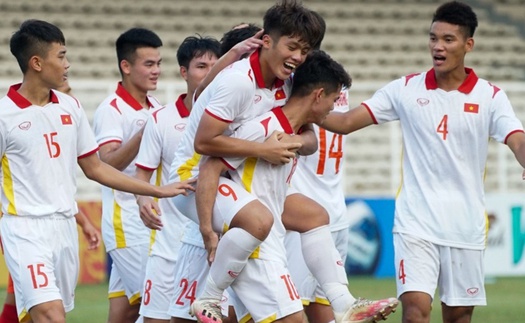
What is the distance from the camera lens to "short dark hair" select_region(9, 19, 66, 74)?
24.3ft

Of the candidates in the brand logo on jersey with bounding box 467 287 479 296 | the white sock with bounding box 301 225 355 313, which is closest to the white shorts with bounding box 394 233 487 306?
the brand logo on jersey with bounding box 467 287 479 296

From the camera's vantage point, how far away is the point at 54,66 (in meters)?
7.40

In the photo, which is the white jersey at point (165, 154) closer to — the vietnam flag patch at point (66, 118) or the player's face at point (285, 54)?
the vietnam flag patch at point (66, 118)

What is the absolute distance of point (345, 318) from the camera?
693 cm

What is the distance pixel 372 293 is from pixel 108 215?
5.44 meters

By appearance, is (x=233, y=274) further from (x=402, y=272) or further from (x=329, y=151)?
(x=329, y=151)

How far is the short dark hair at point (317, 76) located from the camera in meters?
6.92

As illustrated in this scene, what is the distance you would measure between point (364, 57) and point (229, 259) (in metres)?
16.2

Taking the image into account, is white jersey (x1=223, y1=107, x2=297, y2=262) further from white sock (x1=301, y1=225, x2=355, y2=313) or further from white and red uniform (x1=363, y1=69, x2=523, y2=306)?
white and red uniform (x1=363, y1=69, x2=523, y2=306)

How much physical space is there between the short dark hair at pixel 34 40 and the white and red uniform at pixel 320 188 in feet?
7.61

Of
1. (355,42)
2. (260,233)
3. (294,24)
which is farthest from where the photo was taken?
(355,42)

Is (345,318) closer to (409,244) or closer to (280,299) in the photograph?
(280,299)

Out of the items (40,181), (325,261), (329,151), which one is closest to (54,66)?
(40,181)

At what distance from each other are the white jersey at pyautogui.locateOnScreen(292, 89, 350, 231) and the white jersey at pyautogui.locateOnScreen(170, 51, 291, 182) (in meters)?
1.81
